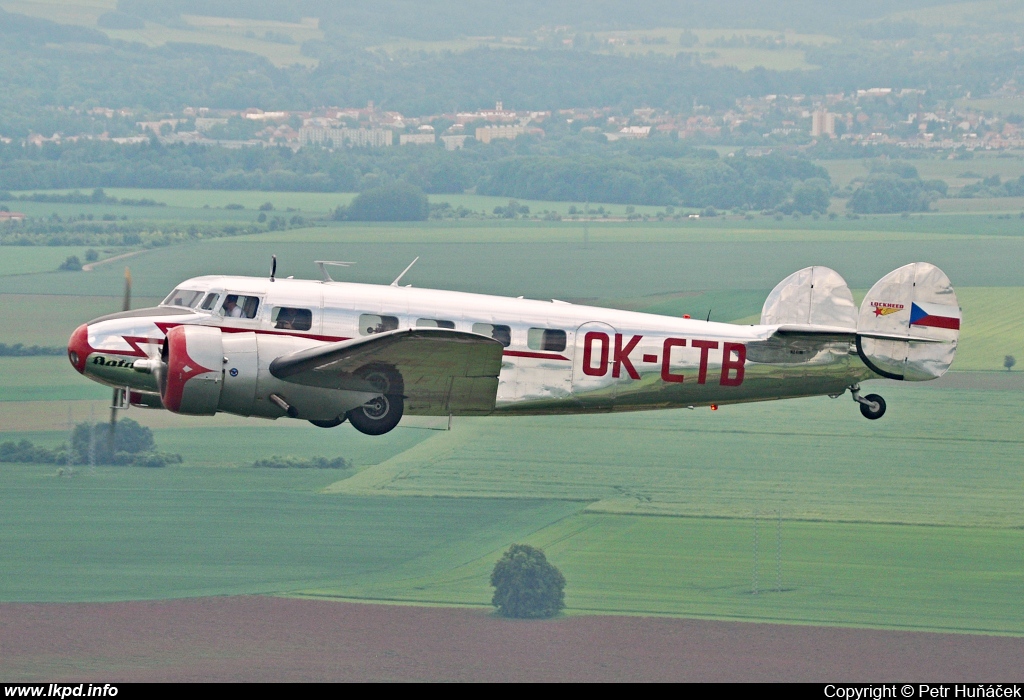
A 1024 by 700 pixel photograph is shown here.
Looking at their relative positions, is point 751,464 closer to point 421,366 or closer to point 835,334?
point 835,334

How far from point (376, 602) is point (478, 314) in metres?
94.5

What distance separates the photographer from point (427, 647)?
117 metres

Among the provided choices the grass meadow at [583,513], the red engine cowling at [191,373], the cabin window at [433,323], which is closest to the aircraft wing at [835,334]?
the cabin window at [433,323]

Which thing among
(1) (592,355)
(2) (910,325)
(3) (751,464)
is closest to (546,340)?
(1) (592,355)

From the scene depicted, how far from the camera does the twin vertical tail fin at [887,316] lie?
31.6m

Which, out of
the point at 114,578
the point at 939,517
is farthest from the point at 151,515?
the point at 939,517

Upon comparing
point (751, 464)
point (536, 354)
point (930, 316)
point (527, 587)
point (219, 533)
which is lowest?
point (527, 587)

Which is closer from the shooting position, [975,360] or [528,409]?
[528,409]

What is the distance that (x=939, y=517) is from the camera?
137 meters

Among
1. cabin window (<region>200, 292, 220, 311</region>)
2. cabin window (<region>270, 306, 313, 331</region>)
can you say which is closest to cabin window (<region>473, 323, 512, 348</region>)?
cabin window (<region>270, 306, 313, 331</region>)

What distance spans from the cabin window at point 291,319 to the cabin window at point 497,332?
11.4ft

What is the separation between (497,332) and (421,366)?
5.88ft

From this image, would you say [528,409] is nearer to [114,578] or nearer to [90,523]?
[114,578]

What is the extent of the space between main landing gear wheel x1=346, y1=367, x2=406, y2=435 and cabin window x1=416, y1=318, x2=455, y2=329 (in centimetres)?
116
